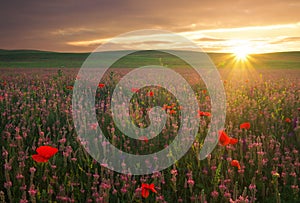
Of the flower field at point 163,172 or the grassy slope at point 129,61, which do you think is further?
the grassy slope at point 129,61

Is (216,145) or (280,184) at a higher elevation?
(216,145)

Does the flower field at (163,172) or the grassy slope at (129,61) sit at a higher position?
the grassy slope at (129,61)

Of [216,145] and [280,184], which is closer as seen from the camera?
[280,184]

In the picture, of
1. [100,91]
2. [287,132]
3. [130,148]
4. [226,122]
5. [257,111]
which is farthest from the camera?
[100,91]

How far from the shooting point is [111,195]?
9.68ft

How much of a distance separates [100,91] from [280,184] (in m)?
5.47

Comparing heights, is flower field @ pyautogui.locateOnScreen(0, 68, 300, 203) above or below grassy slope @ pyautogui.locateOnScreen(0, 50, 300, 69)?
below

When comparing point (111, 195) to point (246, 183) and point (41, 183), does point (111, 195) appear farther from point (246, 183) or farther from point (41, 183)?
point (246, 183)

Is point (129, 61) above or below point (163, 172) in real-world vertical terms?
above

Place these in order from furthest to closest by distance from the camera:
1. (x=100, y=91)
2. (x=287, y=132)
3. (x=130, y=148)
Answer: (x=100, y=91) < (x=287, y=132) < (x=130, y=148)

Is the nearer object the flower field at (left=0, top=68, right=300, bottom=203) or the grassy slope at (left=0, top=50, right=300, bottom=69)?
the flower field at (left=0, top=68, right=300, bottom=203)

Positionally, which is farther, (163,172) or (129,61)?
(129,61)

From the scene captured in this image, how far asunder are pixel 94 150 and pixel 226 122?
220 cm

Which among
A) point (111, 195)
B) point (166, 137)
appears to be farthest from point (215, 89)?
A: point (111, 195)
